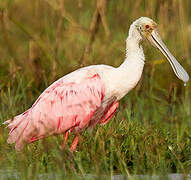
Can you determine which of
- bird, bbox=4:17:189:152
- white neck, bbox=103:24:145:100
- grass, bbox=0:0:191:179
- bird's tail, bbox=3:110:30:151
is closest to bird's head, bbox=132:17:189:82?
bird, bbox=4:17:189:152

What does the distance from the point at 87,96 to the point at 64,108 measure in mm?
241

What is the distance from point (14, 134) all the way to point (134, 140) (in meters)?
0.97

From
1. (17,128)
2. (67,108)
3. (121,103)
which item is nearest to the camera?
(17,128)

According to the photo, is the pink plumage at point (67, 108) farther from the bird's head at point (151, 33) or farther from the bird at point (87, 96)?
the bird's head at point (151, 33)

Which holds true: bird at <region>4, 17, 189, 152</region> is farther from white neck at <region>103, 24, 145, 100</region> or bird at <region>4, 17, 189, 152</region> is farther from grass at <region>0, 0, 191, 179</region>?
grass at <region>0, 0, 191, 179</region>

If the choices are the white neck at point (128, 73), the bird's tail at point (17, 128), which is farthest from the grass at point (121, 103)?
the white neck at point (128, 73)

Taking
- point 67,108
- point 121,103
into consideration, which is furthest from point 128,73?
point 121,103

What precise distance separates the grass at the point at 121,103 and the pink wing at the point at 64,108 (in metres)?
0.16

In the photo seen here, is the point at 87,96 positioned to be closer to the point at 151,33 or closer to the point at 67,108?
the point at 67,108

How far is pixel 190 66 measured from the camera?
722 centimetres

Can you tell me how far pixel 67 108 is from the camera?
5168 millimetres

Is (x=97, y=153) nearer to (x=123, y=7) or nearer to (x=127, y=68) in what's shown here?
(x=127, y=68)

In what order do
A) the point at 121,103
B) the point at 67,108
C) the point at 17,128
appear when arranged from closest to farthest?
the point at 17,128 < the point at 67,108 < the point at 121,103

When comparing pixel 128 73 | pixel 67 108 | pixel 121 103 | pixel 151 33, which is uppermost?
pixel 151 33
